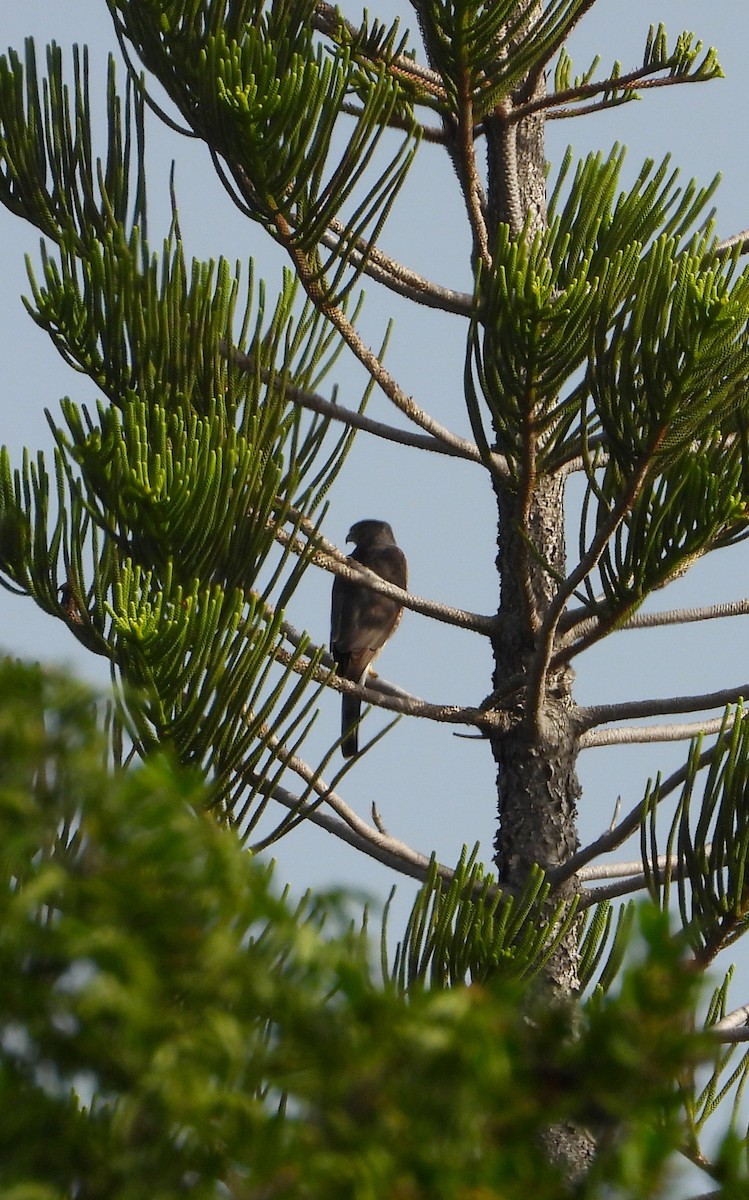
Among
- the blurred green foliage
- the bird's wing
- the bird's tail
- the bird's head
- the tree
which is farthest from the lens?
the bird's head

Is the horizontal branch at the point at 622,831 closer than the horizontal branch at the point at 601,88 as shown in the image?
Yes

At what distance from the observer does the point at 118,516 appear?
11.0 feet

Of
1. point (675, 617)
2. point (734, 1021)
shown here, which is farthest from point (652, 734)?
point (734, 1021)

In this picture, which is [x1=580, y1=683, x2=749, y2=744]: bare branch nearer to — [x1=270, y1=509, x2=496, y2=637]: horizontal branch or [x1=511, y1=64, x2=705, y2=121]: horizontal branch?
[x1=270, y1=509, x2=496, y2=637]: horizontal branch

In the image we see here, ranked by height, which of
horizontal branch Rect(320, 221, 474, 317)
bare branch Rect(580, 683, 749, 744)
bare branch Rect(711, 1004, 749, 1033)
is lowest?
bare branch Rect(711, 1004, 749, 1033)

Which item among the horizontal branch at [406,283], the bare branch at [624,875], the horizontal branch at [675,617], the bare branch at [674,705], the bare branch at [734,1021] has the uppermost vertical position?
the horizontal branch at [406,283]

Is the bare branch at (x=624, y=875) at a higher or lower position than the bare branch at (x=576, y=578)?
lower

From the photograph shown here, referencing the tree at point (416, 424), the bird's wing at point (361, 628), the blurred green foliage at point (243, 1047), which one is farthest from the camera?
the bird's wing at point (361, 628)

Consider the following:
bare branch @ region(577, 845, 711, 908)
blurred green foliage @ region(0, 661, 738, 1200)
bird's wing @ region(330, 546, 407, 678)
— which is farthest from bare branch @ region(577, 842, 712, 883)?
blurred green foliage @ region(0, 661, 738, 1200)

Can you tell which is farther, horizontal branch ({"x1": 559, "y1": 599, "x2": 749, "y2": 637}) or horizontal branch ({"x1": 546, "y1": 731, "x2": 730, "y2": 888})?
horizontal branch ({"x1": 559, "y1": 599, "x2": 749, "y2": 637})

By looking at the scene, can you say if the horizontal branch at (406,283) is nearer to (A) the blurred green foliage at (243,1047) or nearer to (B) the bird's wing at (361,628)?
(B) the bird's wing at (361,628)

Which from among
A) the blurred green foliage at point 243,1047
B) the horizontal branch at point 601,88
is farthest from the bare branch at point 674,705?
the blurred green foliage at point 243,1047

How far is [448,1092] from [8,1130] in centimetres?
32

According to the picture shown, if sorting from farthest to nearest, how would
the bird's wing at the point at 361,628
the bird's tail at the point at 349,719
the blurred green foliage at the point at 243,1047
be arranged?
1. the bird's wing at the point at 361,628
2. the bird's tail at the point at 349,719
3. the blurred green foliage at the point at 243,1047
